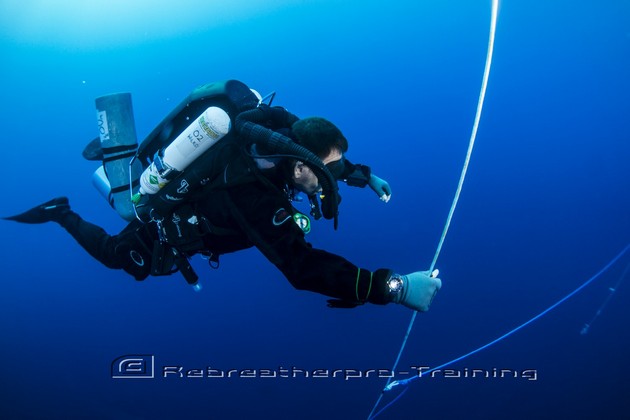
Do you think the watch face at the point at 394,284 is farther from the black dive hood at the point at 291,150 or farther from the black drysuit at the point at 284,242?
the black dive hood at the point at 291,150

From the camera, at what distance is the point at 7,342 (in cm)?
540

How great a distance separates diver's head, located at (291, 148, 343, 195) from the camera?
168 centimetres

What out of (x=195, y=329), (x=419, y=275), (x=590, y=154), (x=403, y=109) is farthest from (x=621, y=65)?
(x=195, y=329)

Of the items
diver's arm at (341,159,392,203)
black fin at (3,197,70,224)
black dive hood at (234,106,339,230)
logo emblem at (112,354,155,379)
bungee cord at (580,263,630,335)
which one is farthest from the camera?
bungee cord at (580,263,630,335)

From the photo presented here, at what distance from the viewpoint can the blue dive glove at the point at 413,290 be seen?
177cm

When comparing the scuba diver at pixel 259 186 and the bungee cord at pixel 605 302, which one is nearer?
the scuba diver at pixel 259 186

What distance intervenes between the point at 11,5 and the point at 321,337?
5817 mm

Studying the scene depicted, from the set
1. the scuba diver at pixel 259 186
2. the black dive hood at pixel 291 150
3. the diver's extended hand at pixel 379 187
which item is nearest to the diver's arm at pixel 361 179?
the diver's extended hand at pixel 379 187

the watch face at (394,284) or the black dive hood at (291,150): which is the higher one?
the black dive hood at (291,150)

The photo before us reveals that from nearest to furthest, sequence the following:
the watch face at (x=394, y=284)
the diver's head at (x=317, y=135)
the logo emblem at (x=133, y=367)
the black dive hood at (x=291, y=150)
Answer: the black dive hood at (x=291, y=150), the diver's head at (x=317, y=135), the watch face at (x=394, y=284), the logo emblem at (x=133, y=367)

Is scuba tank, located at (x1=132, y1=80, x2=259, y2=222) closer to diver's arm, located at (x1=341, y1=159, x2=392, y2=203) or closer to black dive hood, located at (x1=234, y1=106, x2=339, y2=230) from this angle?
black dive hood, located at (x1=234, y1=106, x2=339, y2=230)

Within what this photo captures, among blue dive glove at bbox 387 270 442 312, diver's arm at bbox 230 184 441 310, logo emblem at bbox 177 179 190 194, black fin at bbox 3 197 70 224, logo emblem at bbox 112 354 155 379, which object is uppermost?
black fin at bbox 3 197 70 224

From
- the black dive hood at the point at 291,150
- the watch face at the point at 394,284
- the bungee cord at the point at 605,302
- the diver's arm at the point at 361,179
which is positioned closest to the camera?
the black dive hood at the point at 291,150

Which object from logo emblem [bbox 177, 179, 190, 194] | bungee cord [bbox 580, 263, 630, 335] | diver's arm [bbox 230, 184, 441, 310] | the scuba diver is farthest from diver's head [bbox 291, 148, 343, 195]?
bungee cord [bbox 580, 263, 630, 335]
